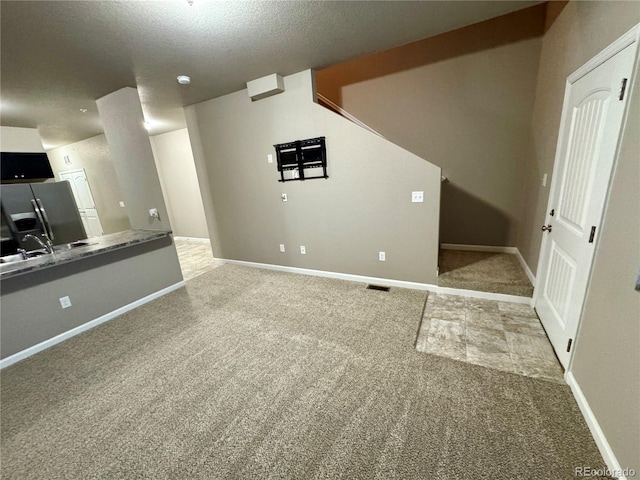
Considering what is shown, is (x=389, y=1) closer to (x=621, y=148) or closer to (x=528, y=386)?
(x=621, y=148)

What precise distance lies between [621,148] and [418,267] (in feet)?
6.29

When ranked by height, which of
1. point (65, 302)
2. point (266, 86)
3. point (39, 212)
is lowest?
point (65, 302)

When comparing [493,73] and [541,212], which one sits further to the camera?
[493,73]

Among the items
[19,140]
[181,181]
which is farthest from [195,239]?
[19,140]

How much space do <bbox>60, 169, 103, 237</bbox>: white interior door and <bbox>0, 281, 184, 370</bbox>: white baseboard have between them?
439 centimetres

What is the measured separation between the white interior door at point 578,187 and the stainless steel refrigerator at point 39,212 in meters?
6.41

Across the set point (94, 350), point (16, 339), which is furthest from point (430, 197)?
point (16, 339)

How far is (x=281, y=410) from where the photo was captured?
1612 millimetres

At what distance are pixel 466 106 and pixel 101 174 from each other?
7215 millimetres

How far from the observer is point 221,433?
4.91 feet

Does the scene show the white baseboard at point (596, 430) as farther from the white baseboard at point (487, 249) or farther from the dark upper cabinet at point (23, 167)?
→ the dark upper cabinet at point (23, 167)

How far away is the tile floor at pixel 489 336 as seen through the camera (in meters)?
1.83

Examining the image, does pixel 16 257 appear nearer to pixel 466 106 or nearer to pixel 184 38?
pixel 184 38

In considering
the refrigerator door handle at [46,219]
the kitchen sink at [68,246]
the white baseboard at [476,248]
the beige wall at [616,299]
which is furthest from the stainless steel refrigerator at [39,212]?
the beige wall at [616,299]
